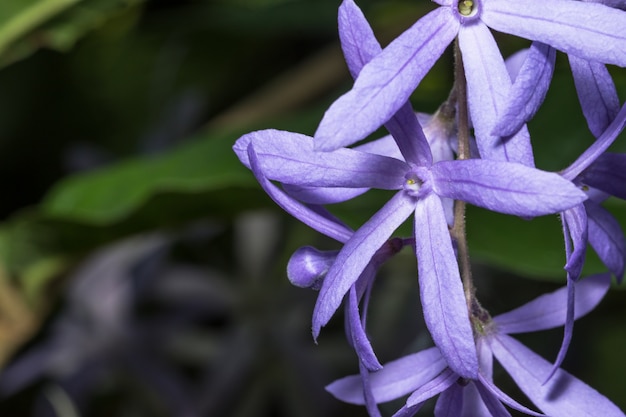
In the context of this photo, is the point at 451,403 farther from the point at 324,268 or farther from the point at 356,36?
the point at 356,36

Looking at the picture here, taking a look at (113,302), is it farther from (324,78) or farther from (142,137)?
(324,78)

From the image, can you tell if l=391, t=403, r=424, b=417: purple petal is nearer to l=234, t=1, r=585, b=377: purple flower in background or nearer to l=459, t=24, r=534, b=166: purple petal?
l=234, t=1, r=585, b=377: purple flower in background

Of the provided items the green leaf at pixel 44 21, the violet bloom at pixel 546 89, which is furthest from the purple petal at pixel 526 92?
the green leaf at pixel 44 21

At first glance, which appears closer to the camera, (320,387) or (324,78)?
(320,387)

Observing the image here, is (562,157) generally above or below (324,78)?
below

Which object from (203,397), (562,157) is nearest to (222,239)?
(203,397)

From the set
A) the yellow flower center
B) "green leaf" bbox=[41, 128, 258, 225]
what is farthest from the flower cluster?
"green leaf" bbox=[41, 128, 258, 225]

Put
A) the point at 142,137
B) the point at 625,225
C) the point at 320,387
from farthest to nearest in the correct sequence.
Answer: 1. the point at 142,137
2. the point at 320,387
3. the point at 625,225
